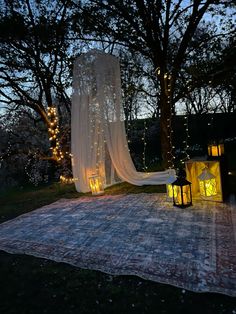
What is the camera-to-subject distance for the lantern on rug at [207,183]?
3.42m

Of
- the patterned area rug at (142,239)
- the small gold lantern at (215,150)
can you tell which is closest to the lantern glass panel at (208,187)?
the patterned area rug at (142,239)

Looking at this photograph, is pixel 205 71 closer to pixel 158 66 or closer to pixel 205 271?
pixel 158 66

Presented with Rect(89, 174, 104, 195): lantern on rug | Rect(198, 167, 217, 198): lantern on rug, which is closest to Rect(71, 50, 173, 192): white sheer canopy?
Rect(89, 174, 104, 195): lantern on rug

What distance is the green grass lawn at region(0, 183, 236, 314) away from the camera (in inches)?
64.8

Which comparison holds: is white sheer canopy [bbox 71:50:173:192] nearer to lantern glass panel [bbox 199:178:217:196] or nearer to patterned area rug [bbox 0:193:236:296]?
patterned area rug [bbox 0:193:236:296]

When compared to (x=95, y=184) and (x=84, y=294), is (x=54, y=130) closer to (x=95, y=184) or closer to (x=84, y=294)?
(x=95, y=184)

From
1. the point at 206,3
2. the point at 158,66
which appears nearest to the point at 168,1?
the point at 206,3

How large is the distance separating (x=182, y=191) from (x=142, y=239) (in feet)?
3.48

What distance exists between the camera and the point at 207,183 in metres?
3.48

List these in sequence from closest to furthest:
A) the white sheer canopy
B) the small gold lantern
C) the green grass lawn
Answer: the green grass lawn, the small gold lantern, the white sheer canopy

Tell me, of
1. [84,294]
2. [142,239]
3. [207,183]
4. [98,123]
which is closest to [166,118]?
[98,123]

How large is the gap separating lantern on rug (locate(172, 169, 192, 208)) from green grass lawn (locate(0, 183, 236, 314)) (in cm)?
159

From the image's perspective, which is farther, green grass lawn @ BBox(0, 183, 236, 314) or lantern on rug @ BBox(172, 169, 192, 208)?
lantern on rug @ BBox(172, 169, 192, 208)

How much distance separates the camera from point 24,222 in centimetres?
356
